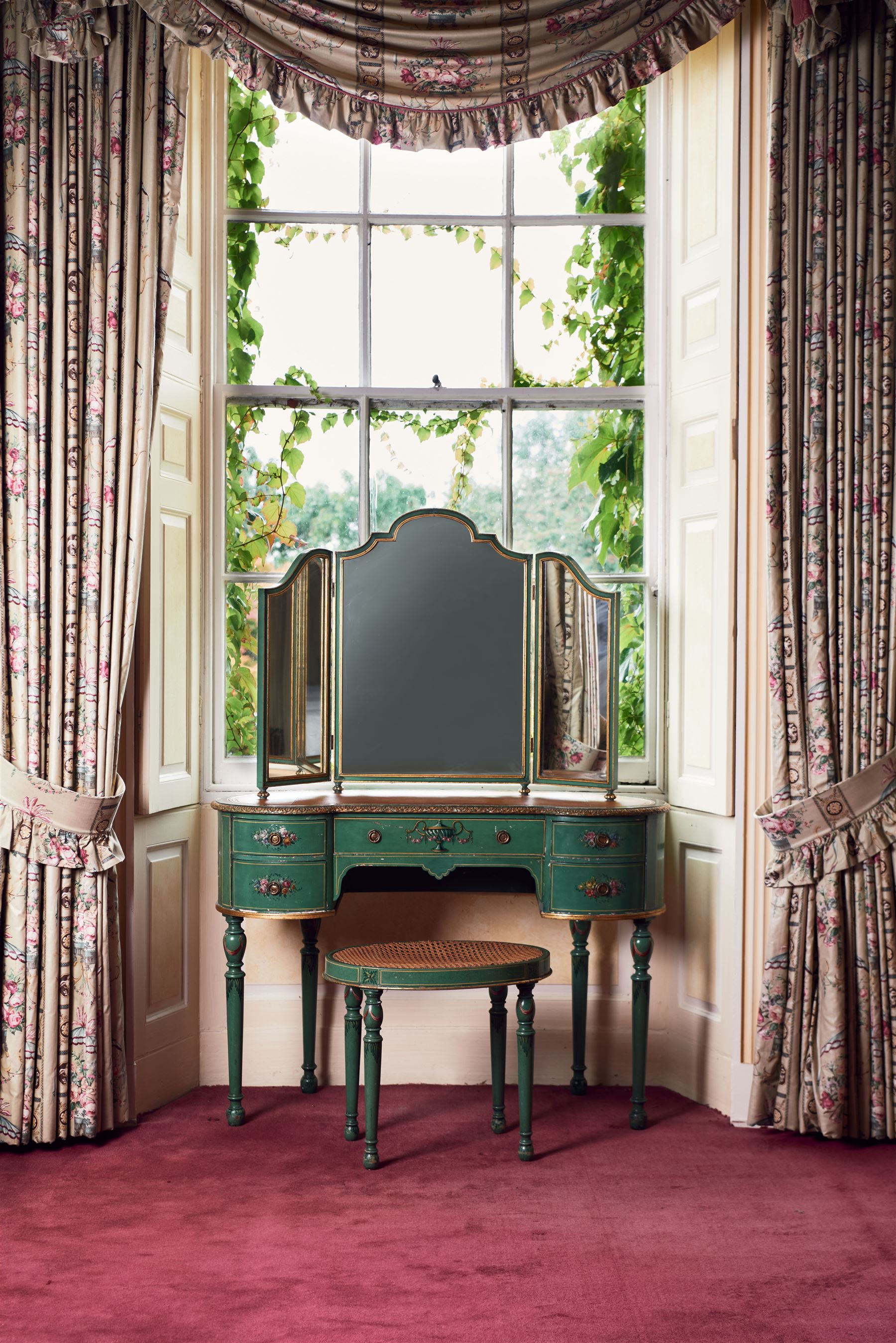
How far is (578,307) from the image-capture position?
3.58 m

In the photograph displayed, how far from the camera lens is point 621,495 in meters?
3.57

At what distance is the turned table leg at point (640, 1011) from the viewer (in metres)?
3.08

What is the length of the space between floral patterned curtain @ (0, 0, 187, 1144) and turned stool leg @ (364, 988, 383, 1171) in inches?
27.2

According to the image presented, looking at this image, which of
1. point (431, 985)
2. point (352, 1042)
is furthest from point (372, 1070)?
point (431, 985)

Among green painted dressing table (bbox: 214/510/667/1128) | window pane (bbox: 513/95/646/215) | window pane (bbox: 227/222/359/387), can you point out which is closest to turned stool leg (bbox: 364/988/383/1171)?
green painted dressing table (bbox: 214/510/667/1128)

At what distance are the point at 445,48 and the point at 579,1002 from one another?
2624 mm

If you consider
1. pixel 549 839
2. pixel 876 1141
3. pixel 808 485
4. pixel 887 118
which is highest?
pixel 887 118

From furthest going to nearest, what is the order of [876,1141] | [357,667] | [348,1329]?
[357,667]
[876,1141]
[348,1329]

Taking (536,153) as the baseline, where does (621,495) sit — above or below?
below

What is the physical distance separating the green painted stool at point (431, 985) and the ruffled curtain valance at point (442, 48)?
2.17m

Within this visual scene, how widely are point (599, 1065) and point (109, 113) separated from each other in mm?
2946

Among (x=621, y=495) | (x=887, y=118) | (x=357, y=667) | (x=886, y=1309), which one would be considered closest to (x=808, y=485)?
(x=621, y=495)

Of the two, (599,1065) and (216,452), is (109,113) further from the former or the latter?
(599,1065)

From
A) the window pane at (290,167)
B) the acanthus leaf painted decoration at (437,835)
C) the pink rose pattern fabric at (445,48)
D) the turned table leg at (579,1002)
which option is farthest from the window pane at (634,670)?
the window pane at (290,167)
